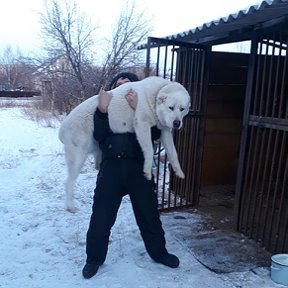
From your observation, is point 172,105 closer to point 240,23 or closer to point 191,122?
point 240,23

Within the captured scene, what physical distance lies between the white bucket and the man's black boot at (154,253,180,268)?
2.81 ft

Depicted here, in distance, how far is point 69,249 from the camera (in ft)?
12.6

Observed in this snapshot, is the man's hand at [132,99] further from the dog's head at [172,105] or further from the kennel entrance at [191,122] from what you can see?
the kennel entrance at [191,122]

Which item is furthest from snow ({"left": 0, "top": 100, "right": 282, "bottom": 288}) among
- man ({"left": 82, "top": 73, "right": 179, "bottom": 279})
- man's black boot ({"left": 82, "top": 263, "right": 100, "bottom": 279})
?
man ({"left": 82, "top": 73, "right": 179, "bottom": 279})

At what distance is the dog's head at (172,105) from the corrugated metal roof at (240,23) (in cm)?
93

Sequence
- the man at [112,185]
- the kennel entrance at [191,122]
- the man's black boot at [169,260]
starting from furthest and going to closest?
the kennel entrance at [191,122], the man's black boot at [169,260], the man at [112,185]

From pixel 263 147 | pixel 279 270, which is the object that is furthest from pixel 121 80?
pixel 279 270

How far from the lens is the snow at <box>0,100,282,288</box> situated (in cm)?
324

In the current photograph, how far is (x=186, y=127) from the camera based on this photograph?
5.33m

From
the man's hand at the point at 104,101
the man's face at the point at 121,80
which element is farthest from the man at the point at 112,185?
the man's face at the point at 121,80

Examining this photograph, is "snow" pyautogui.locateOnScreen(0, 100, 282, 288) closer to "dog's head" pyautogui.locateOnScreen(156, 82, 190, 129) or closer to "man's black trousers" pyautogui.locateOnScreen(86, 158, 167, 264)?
"man's black trousers" pyautogui.locateOnScreen(86, 158, 167, 264)

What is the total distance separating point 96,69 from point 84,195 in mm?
7516

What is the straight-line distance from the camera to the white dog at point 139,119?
292 cm

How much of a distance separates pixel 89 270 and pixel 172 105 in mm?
1624
